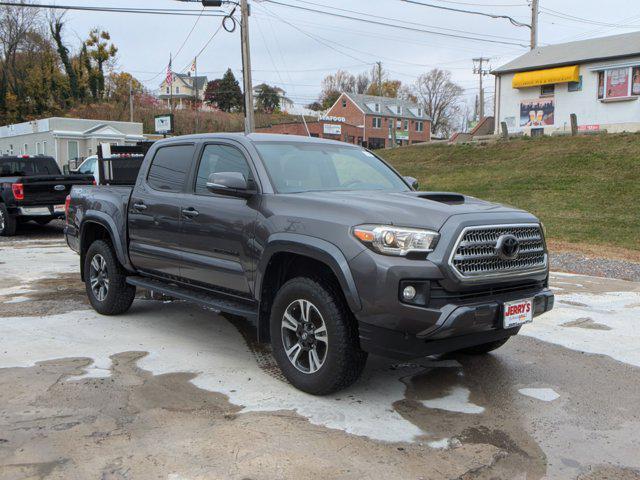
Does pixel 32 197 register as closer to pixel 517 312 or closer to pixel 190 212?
pixel 190 212

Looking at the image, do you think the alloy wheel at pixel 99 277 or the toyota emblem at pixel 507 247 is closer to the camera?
the toyota emblem at pixel 507 247

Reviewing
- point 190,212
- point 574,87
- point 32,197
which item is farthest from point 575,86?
point 190,212

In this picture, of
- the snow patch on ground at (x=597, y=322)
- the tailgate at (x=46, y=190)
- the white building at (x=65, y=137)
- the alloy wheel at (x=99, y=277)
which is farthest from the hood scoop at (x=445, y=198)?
the white building at (x=65, y=137)

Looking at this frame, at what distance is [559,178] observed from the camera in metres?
19.5

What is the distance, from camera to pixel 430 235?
389cm

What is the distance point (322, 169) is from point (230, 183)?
3.22 feet

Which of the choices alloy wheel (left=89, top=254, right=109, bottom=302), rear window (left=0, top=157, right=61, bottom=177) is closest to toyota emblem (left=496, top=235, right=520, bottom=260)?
alloy wheel (left=89, top=254, right=109, bottom=302)

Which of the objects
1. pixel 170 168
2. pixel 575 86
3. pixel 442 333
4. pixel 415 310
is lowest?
pixel 442 333

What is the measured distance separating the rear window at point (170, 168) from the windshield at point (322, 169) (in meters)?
0.90

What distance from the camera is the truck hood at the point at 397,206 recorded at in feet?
13.1

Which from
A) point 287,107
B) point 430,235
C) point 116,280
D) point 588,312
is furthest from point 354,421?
point 287,107

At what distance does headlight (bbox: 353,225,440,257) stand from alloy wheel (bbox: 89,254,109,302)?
12.2ft

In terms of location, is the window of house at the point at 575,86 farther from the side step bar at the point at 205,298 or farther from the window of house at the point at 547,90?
the side step bar at the point at 205,298

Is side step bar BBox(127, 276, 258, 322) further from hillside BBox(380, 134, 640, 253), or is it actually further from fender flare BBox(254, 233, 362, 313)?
hillside BBox(380, 134, 640, 253)
